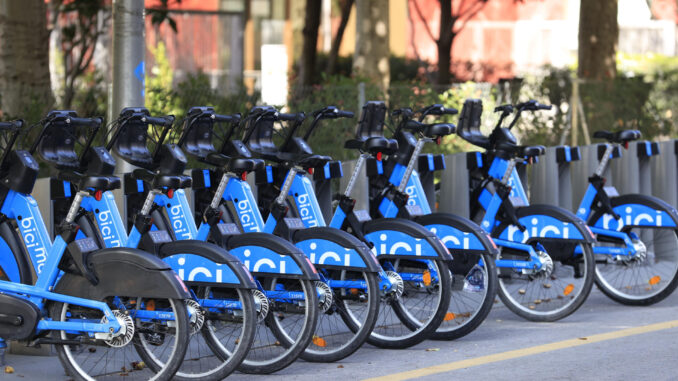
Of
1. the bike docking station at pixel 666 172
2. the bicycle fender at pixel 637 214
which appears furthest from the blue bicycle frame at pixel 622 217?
the bike docking station at pixel 666 172

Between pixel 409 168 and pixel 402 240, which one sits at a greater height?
pixel 409 168

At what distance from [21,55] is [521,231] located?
17.1 feet

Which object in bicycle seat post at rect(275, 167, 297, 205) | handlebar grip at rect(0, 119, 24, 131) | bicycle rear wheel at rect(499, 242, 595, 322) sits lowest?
bicycle rear wheel at rect(499, 242, 595, 322)

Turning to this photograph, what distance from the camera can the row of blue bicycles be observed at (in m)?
6.40

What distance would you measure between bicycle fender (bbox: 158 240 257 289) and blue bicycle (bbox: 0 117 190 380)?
0.30 meters

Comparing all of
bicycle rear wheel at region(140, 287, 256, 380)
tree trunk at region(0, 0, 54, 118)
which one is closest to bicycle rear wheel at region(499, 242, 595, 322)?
Answer: bicycle rear wheel at region(140, 287, 256, 380)

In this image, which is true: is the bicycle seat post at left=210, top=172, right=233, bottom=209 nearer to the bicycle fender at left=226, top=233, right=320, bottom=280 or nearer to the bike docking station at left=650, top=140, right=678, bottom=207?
the bicycle fender at left=226, top=233, right=320, bottom=280

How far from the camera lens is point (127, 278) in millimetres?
6250

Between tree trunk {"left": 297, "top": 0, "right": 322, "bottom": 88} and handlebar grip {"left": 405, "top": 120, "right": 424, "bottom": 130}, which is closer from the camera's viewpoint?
handlebar grip {"left": 405, "top": 120, "right": 424, "bottom": 130}

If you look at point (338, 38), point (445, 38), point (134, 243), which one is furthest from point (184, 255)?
point (338, 38)

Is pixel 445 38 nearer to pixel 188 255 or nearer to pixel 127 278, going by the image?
pixel 188 255

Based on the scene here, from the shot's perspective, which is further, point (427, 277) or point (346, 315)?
point (427, 277)

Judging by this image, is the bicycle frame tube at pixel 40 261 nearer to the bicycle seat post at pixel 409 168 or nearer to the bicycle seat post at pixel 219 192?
the bicycle seat post at pixel 219 192

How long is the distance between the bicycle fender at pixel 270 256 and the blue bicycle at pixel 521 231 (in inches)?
82.4
